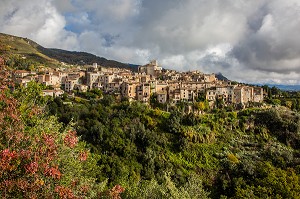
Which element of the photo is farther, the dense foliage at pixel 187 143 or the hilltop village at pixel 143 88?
the hilltop village at pixel 143 88

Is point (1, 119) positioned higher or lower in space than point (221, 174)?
higher

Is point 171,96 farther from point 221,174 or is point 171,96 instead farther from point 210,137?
point 221,174

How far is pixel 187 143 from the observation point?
5675 centimetres

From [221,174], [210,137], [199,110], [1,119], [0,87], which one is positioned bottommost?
[221,174]

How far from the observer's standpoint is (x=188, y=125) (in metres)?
63.2

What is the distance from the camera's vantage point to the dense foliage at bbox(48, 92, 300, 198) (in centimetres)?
4606

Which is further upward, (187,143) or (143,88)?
(143,88)

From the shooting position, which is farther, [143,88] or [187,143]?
[143,88]

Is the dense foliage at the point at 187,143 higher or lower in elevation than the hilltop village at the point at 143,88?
lower

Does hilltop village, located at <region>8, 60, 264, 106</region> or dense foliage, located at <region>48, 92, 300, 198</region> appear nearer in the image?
dense foliage, located at <region>48, 92, 300, 198</region>

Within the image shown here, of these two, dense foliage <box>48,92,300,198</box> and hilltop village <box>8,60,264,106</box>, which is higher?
hilltop village <box>8,60,264,106</box>

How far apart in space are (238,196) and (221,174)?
1640 centimetres

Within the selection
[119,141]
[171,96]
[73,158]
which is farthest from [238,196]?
[171,96]

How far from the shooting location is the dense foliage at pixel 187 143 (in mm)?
46062
